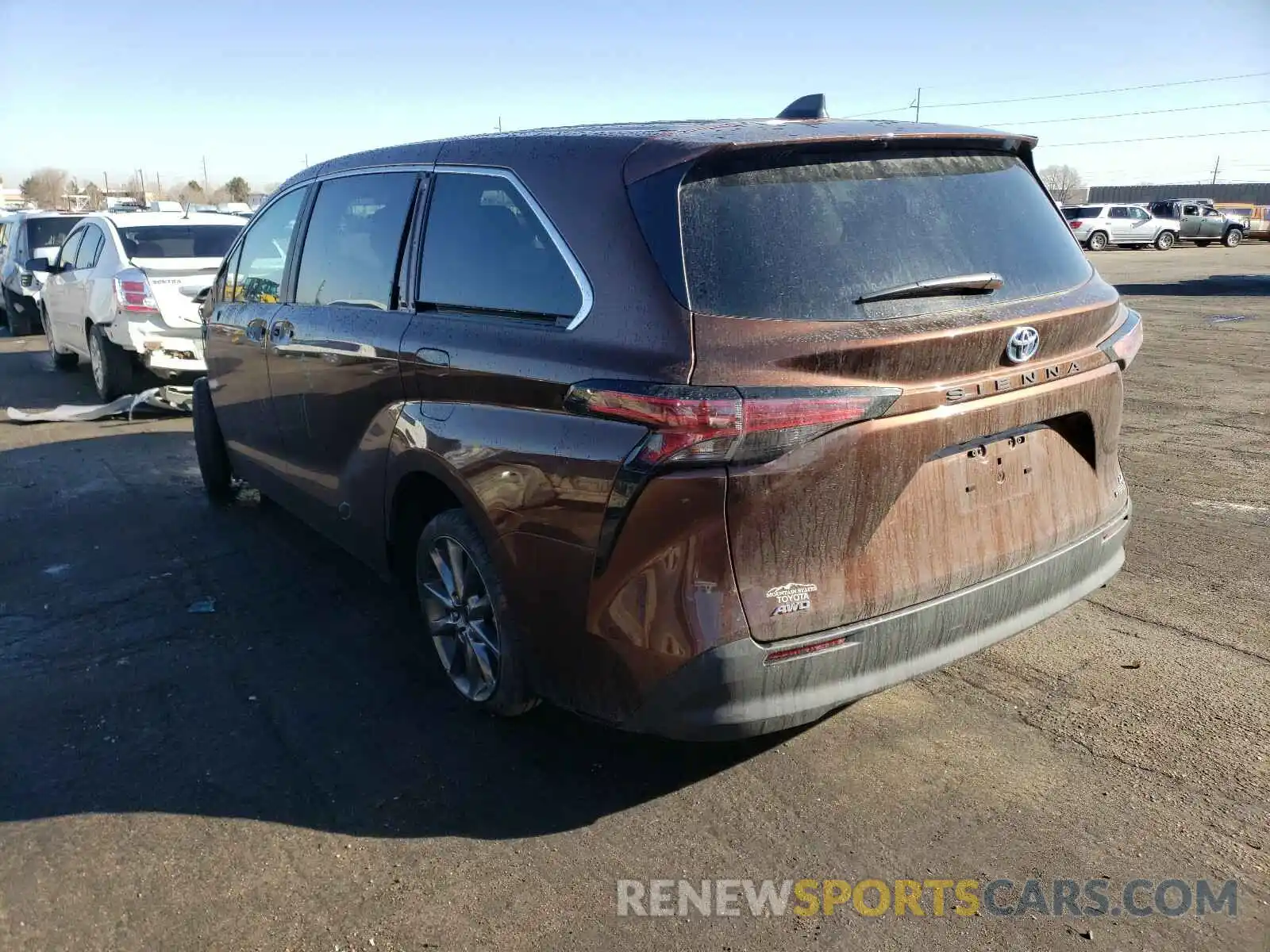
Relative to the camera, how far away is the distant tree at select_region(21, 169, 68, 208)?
85.1 m

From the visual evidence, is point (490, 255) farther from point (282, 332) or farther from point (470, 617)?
point (282, 332)

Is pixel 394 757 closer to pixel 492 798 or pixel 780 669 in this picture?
pixel 492 798

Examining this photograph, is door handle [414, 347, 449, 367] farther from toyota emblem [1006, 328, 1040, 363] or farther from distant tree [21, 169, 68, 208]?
distant tree [21, 169, 68, 208]

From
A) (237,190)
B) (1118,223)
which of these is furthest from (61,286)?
(237,190)

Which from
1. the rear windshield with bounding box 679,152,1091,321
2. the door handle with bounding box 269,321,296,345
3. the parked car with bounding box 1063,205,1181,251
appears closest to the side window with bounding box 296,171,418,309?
the door handle with bounding box 269,321,296,345

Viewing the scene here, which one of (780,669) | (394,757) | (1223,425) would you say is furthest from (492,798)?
(1223,425)

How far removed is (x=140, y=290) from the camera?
9.03 meters

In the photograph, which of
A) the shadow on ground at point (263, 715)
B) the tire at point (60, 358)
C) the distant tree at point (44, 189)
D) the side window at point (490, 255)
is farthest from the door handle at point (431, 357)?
the distant tree at point (44, 189)

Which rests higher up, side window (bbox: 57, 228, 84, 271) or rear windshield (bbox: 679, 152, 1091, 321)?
rear windshield (bbox: 679, 152, 1091, 321)

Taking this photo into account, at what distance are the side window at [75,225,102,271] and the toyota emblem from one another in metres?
9.77

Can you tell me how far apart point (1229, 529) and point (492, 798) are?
4.23 m

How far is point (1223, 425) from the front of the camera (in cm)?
775

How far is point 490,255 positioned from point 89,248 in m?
8.98

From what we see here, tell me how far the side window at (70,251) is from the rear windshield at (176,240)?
1.31 metres
